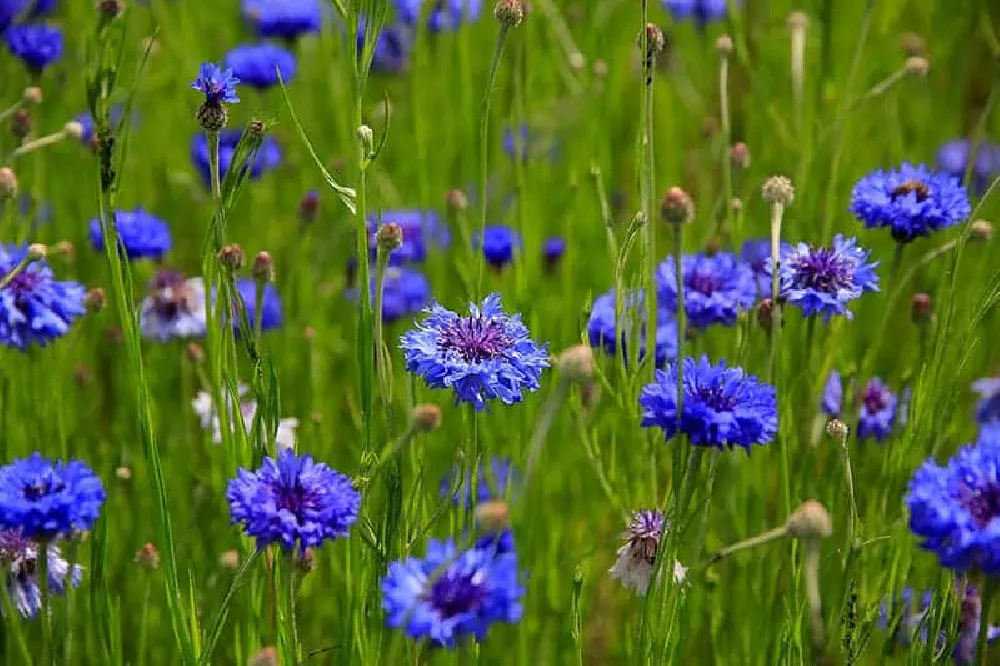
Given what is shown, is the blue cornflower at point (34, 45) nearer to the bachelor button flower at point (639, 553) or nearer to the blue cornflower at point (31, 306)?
the blue cornflower at point (31, 306)

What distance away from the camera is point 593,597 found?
1.77m

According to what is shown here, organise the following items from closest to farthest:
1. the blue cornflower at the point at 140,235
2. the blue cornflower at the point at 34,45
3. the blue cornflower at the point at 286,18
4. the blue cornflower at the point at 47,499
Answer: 1. the blue cornflower at the point at 47,499
2. the blue cornflower at the point at 140,235
3. the blue cornflower at the point at 34,45
4. the blue cornflower at the point at 286,18

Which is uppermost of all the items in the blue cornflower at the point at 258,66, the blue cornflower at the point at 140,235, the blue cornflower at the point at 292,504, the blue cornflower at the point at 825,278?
the blue cornflower at the point at 258,66

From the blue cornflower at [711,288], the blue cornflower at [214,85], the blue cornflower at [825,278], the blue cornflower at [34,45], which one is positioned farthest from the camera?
the blue cornflower at [34,45]

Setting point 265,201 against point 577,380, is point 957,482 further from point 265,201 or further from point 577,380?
point 265,201

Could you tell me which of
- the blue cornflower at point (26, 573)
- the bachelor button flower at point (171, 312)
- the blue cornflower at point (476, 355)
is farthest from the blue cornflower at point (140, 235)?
the blue cornflower at point (476, 355)

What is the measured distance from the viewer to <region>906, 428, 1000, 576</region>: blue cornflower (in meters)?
0.85

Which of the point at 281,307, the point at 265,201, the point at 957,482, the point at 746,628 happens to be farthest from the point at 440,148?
the point at 957,482

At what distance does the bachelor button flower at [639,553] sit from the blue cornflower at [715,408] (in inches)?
6.8

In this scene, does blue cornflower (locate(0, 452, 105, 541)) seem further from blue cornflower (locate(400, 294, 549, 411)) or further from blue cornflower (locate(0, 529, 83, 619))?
blue cornflower (locate(400, 294, 549, 411))

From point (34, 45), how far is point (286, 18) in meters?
0.49

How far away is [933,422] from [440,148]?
1.16 metres

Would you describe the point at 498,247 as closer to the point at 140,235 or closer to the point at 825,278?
the point at 140,235

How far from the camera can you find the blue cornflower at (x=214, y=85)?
1.09 m
